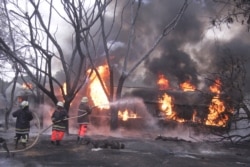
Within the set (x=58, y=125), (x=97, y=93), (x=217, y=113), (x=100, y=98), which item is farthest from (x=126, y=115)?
(x=58, y=125)

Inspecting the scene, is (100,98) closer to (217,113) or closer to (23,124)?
(217,113)

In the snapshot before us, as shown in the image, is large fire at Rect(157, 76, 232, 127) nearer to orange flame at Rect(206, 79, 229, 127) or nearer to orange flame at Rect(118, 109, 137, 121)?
orange flame at Rect(206, 79, 229, 127)

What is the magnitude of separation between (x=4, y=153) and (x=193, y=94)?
1196cm

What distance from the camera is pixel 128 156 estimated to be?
1089cm

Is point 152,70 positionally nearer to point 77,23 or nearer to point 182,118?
point 182,118

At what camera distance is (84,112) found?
45.4ft

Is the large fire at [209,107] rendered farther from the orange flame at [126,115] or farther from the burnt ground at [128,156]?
the burnt ground at [128,156]

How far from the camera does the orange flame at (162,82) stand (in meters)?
22.6

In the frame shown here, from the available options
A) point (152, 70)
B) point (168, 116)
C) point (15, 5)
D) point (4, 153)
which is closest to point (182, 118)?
point (168, 116)

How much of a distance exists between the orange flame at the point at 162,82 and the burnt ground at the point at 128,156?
28.5ft

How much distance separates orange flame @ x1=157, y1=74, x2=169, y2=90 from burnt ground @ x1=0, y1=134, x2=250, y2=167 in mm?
8686

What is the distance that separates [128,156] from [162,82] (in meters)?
12.3

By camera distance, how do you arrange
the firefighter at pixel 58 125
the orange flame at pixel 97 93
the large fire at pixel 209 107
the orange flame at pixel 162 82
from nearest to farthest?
the firefighter at pixel 58 125
the large fire at pixel 209 107
the orange flame at pixel 97 93
the orange flame at pixel 162 82

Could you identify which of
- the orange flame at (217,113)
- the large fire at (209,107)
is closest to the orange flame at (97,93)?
the large fire at (209,107)
